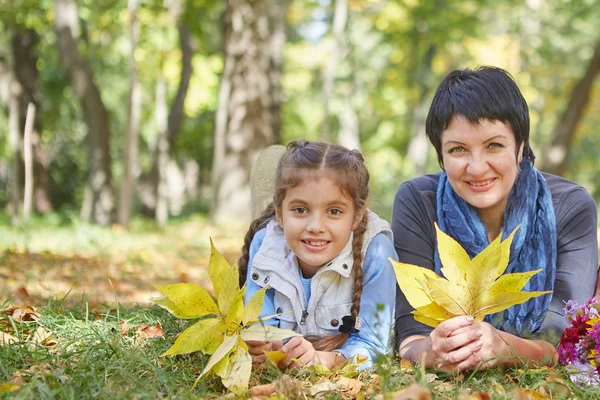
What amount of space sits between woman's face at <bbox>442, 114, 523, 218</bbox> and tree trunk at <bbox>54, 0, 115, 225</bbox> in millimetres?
9251

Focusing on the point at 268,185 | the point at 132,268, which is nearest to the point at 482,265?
the point at 268,185

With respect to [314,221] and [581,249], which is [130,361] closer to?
[314,221]

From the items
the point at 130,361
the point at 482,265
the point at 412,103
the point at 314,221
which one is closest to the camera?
the point at 482,265

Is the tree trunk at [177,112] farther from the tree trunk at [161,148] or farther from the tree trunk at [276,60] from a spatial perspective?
the tree trunk at [276,60]

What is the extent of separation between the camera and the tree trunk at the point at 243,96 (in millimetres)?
11164

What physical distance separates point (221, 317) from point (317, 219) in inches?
25.9

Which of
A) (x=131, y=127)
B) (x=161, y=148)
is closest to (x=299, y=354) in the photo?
(x=131, y=127)

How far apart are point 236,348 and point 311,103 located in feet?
72.9

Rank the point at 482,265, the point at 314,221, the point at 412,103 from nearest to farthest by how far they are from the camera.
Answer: the point at 482,265
the point at 314,221
the point at 412,103

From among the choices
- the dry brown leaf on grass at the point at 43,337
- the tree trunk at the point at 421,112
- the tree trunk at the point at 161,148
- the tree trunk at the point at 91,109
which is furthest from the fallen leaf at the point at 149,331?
the tree trunk at the point at 421,112

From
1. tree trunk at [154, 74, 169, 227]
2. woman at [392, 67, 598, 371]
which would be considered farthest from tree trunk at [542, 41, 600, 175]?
woman at [392, 67, 598, 371]

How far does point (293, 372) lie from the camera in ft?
8.26

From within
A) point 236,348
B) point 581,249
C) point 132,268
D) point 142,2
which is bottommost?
point 132,268

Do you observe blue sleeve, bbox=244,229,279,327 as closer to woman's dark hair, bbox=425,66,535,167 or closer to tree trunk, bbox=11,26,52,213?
woman's dark hair, bbox=425,66,535,167
